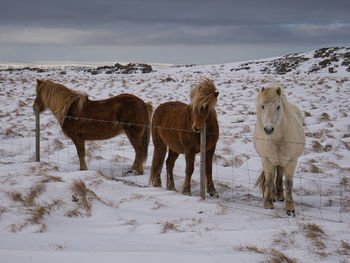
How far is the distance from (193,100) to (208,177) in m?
1.32

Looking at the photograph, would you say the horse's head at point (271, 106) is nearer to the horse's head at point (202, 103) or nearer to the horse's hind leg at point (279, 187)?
the horse's head at point (202, 103)

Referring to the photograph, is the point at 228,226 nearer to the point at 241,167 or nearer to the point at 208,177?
the point at 208,177

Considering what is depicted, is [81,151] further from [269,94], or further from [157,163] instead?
[269,94]

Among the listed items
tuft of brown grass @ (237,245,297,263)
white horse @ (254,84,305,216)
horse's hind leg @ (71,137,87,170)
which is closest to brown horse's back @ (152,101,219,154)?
white horse @ (254,84,305,216)

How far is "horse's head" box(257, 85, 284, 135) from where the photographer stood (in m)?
4.93

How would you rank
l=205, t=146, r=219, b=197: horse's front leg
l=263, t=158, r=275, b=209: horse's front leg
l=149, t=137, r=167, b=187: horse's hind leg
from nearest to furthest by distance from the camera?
1. l=263, t=158, r=275, b=209: horse's front leg
2. l=205, t=146, r=219, b=197: horse's front leg
3. l=149, t=137, r=167, b=187: horse's hind leg

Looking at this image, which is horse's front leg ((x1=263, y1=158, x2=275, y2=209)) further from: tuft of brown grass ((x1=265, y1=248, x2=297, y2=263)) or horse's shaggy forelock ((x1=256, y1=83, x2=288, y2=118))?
tuft of brown grass ((x1=265, y1=248, x2=297, y2=263))

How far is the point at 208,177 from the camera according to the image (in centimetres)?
592

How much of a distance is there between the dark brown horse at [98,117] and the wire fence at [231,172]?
2.19 feet

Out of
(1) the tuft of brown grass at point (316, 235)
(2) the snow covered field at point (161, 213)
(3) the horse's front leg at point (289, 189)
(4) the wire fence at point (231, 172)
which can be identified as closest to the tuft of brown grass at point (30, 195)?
(2) the snow covered field at point (161, 213)

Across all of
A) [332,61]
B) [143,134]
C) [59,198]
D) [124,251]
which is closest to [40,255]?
[124,251]

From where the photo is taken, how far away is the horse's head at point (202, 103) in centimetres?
548

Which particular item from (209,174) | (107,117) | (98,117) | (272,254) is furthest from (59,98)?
(272,254)

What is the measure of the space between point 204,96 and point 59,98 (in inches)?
137
